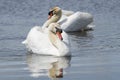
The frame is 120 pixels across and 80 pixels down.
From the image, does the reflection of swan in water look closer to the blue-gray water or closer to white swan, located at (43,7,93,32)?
the blue-gray water

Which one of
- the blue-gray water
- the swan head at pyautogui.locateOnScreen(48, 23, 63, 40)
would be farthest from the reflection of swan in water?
the swan head at pyautogui.locateOnScreen(48, 23, 63, 40)

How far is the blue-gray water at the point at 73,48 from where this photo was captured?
42.8 ft

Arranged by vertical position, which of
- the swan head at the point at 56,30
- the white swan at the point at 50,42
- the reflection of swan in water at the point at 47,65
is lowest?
the reflection of swan in water at the point at 47,65

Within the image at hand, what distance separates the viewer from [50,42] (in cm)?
1670

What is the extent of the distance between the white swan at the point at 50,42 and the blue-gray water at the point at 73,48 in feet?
0.75

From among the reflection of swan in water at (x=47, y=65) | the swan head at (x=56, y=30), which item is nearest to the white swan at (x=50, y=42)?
the swan head at (x=56, y=30)

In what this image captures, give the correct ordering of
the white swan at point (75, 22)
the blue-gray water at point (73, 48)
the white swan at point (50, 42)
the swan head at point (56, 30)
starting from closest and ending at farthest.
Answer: the blue-gray water at point (73, 48) → the white swan at point (50, 42) → the swan head at point (56, 30) → the white swan at point (75, 22)

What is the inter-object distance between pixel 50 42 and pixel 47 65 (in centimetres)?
241

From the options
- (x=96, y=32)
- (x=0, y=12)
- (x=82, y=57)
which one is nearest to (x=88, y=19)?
(x=96, y=32)

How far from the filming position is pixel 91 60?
1505 centimetres

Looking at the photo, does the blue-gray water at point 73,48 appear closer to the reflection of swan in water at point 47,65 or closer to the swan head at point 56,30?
the reflection of swan in water at point 47,65

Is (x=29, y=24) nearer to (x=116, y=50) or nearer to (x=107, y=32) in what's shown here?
(x=107, y=32)

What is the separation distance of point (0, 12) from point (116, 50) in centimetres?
1312

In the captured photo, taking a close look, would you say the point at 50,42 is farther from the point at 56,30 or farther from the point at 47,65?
the point at 47,65
